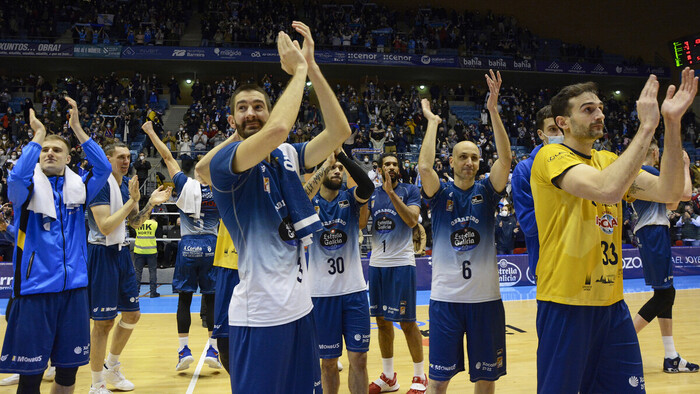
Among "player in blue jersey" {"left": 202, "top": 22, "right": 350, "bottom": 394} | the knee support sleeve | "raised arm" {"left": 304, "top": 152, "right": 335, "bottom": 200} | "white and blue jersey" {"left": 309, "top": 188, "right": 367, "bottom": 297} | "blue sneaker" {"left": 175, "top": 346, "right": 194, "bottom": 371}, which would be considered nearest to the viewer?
"player in blue jersey" {"left": 202, "top": 22, "right": 350, "bottom": 394}

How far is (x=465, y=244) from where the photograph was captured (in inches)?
170

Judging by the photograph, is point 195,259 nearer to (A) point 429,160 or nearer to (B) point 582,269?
(A) point 429,160

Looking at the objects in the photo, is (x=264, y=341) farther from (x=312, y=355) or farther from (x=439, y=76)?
(x=439, y=76)

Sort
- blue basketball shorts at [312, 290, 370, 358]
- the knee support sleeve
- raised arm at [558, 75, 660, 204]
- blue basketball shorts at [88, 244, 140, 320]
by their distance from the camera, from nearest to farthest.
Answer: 1. raised arm at [558, 75, 660, 204]
2. blue basketball shorts at [312, 290, 370, 358]
3. blue basketball shorts at [88, 244, 140, 320]
4. the knee support sleeve

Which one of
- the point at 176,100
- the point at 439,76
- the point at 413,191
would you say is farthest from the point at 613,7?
the point at 413,191

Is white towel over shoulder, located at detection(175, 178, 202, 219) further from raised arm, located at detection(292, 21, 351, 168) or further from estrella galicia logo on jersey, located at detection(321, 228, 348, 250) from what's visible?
raised arm, located at detection(292, 21, 351, 168)

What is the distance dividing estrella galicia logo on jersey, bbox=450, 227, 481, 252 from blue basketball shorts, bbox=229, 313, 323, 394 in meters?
2.09

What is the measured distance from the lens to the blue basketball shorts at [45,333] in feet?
12.1

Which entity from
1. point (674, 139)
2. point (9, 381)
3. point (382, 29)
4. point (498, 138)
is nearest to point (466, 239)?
point (498, 138)

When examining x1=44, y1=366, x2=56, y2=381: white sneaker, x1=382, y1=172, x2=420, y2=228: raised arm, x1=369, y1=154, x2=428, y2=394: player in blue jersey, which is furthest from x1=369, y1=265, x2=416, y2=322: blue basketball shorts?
x1=44, y1=366, x2=56, y2=381: white sneaker

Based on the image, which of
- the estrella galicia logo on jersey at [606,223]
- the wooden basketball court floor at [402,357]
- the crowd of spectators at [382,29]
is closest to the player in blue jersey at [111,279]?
the wooden basketball court floor at [402,357]

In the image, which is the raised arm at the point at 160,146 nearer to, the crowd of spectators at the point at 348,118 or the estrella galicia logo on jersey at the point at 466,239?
the estrella galicia logo on jersey at the point at 466,239

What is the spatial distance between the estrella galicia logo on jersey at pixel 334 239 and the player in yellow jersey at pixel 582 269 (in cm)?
220

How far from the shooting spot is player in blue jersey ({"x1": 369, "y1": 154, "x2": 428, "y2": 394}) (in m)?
5.50
